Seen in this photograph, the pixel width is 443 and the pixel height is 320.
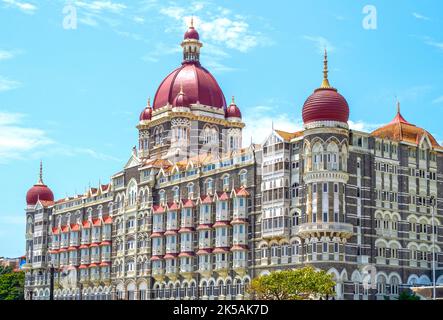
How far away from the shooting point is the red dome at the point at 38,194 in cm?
13712

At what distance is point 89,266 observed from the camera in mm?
118250

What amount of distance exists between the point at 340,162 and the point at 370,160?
5200 mm

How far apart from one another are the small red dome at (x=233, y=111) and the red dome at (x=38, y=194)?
40.2m

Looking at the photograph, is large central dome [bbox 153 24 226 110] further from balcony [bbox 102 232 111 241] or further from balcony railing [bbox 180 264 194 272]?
balcony railing [bbox 180 264 194 272]

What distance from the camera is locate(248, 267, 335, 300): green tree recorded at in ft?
239

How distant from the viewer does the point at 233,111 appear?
4589 inches

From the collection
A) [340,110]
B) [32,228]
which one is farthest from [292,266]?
[32,228]

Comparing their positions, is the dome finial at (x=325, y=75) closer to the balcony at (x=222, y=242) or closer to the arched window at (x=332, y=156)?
the arched window at (x=332, y=156)

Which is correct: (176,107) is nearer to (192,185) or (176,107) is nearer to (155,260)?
(192,185)

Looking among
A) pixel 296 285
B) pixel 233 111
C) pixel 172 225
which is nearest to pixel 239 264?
pixel 172 225

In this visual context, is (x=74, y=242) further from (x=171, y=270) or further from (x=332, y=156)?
(x=332, y=156)

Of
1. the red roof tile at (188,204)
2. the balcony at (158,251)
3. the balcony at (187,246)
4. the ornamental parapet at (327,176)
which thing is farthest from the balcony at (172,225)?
the ornamental parapet at (327,176)

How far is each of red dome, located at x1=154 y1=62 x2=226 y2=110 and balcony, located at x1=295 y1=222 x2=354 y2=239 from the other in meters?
36.7

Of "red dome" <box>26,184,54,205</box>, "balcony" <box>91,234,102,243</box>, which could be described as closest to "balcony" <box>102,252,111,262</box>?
"balcony" <box>91,234,102,243</box>
